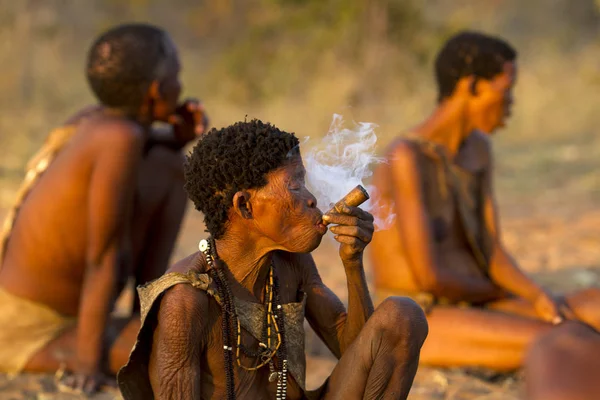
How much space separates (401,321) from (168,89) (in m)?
2.23

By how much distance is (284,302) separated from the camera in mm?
2730

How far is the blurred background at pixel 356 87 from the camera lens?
1000cm

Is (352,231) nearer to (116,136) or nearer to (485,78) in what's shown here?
(116,136)

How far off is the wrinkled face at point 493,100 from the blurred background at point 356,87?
11.3 feet

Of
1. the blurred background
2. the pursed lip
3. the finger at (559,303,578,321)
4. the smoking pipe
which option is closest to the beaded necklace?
the pursed lip

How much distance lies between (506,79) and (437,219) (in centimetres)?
84

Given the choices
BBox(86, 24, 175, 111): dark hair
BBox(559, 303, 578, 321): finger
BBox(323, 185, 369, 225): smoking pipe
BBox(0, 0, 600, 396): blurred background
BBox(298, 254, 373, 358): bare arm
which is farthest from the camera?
BBox(0, 0, 600, 396): blurred background

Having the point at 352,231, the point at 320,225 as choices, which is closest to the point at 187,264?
the point at 320,225

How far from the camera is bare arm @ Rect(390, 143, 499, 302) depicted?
168 inches

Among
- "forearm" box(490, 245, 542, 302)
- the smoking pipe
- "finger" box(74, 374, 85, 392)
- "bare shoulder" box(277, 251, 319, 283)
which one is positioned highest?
the smoking pipe

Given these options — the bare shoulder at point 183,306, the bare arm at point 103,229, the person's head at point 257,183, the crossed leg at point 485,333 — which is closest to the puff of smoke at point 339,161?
the person's head at point 257,183

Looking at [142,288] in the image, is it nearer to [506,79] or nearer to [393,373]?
[393,373]

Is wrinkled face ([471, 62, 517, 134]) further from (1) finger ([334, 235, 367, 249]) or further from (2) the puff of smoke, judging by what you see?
(1) finger ([334, 235, 367, 249])

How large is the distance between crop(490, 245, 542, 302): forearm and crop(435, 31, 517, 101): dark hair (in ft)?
3.04
